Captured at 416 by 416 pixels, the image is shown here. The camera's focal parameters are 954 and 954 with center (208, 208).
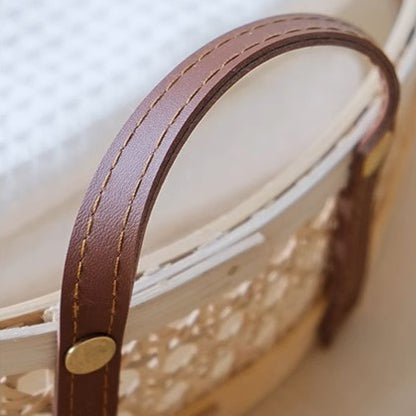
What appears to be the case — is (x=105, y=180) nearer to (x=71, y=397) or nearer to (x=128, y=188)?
(x=128, y=188)

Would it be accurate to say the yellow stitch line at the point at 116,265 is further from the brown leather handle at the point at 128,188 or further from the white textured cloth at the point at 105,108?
the white textured cloth at the point at 105,108

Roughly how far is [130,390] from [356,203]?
0.22 meters

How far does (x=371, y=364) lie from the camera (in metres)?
0.89

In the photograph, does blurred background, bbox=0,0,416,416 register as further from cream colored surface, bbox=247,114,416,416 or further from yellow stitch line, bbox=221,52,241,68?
yellow stitch line, bbox=221,52,241,68

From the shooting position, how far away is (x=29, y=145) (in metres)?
0.59

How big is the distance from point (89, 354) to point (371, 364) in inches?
16.7

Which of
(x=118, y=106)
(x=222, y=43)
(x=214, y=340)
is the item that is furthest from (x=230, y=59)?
(x=214, y=340)

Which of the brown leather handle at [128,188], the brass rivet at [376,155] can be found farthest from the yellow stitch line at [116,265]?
the brass rivet at [376,155]

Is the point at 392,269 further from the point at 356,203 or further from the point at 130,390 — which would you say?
the point at 130,390

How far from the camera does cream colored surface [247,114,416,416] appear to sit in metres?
0.86

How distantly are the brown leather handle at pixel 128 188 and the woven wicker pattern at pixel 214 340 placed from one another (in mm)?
103

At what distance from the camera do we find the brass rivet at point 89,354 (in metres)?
0.52

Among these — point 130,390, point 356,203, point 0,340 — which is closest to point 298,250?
point 356,203

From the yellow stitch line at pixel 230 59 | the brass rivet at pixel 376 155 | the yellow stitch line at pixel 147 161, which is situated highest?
the yellow stitch line at pixel 230 59
